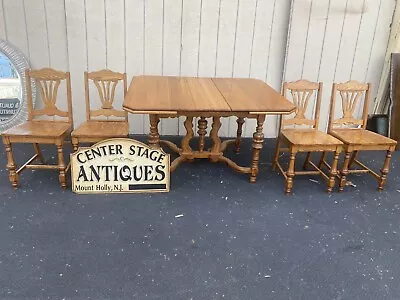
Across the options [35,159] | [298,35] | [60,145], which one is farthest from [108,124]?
[298,35]

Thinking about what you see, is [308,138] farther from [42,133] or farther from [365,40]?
[42,133]

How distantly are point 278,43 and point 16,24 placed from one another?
253 cm

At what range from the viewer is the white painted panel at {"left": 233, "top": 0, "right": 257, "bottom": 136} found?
3621 millimetres

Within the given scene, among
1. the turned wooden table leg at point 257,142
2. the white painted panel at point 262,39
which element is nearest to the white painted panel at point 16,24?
the white painted panel at point 262,39

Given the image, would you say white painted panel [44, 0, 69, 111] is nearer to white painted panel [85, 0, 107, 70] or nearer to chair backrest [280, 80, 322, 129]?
white painted panel [85, 0, 107, 70]

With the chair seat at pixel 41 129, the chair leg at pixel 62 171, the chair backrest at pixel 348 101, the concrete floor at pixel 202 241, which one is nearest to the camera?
the concrete floor at pixel 202 241

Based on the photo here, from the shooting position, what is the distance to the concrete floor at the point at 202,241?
1909 mm

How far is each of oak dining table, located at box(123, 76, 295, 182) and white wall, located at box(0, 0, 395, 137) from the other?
45 centimetres

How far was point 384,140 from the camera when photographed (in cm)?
288

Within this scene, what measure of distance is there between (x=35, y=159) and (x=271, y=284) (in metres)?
2.23

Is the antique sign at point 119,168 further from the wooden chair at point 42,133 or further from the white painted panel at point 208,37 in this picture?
the white painted panel at point 208,37

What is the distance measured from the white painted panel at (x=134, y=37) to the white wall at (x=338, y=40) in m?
1.45

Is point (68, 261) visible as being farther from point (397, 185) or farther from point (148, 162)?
point (397, 185)

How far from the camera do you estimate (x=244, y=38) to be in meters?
3.72
